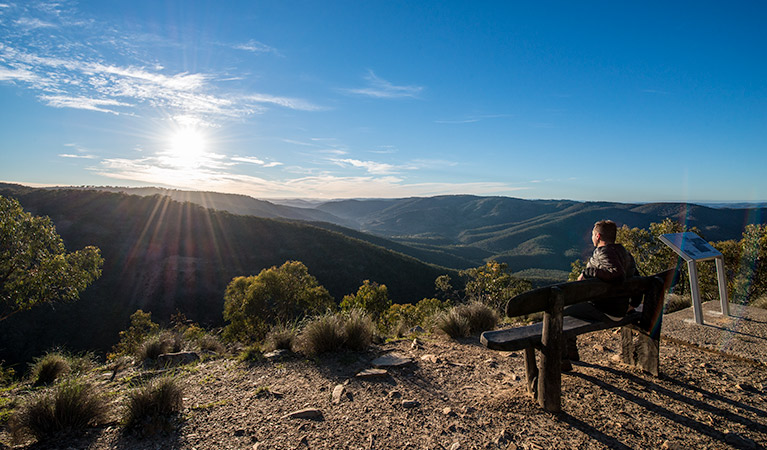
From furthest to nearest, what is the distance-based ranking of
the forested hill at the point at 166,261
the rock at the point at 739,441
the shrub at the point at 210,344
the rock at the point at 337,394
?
the forested hill at the point at 166,261
the shrub at the point at 210,344
the rock at the point at 337,394
the rock at the point at 739,441

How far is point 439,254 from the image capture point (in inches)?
4013

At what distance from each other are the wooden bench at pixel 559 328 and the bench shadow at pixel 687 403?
0.27 meters

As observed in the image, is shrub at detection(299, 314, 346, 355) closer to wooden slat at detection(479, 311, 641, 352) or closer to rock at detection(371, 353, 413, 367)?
rock at detection(371, 353, 413, 367)

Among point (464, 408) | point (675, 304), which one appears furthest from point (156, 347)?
point (675, 304)

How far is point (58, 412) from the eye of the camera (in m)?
2.86

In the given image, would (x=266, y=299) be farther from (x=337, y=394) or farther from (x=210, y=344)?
(x=337, y=394)

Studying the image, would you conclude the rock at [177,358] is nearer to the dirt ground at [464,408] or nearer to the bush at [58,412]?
the dirt ground at [464,408]

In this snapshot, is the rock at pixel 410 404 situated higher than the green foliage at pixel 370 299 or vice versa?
the rock at pixel 410 404

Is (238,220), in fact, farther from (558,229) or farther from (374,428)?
(558,229)

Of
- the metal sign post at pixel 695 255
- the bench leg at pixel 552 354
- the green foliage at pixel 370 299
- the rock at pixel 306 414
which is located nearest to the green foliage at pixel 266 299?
the green foliage at pixel 370 299

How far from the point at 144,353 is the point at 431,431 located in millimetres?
5538

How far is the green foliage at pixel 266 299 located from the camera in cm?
1778

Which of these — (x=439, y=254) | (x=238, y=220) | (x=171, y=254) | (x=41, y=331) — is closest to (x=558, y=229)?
(x=439, y=254)

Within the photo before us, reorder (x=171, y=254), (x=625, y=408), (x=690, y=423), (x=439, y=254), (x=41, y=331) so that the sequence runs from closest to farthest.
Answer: (x=690, y=423)
(x=625, y=408)
(x=41, y=331)
(x=171, y=254)
(x=439, y=254)
